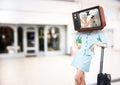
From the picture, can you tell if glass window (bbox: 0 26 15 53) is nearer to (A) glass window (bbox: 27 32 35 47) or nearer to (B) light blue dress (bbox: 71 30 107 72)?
(A) glass window (bbox: 27 32 35 47)

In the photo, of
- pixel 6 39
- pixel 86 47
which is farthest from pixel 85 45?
pixel 6 39

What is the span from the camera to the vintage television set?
2092mm

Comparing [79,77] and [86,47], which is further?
[79,77]

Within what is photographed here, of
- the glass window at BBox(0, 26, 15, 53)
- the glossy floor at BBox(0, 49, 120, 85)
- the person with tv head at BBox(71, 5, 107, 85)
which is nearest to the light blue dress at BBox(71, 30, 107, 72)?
the person with tv head at BBox(71, 5, 107, 85)

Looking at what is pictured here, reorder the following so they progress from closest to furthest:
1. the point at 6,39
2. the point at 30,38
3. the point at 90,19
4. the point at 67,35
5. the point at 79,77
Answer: the point at 90,19, the point at 79,77, the point at 67,35, the point at 6,39, the point at 30,38

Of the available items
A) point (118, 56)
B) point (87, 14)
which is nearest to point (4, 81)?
point (87, 14)

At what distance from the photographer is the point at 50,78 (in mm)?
3225

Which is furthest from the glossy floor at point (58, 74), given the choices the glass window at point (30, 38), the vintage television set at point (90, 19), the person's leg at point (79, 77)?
the glass window at point (30, 38)

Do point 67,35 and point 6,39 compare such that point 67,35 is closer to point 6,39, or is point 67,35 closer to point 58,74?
point 58,74

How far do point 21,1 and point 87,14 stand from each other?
1128mm

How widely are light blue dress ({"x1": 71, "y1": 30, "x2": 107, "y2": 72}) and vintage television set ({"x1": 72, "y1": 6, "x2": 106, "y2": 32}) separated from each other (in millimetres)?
84

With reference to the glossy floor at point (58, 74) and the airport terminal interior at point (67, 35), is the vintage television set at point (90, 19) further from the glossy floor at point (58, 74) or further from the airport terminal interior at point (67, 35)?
the glossy floor at point (58, 74)

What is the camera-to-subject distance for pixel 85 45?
2.26 meters

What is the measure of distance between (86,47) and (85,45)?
30 millimetres
